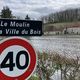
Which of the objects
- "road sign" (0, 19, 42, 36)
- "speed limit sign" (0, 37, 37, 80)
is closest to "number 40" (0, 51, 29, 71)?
"speed limit sign" (0, 37, 37, 80)

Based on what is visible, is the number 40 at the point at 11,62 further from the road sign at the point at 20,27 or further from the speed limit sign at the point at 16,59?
the road sign at the point at 20,27

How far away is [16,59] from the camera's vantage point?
364 cm

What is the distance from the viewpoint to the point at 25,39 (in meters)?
3.69

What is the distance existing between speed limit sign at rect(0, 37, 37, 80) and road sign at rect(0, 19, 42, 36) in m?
0.06

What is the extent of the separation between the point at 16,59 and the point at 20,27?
321mm

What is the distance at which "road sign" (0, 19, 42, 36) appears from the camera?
353 cm

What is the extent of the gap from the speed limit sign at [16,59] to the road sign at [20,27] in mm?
64

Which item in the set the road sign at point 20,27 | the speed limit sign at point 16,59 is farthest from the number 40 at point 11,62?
the road sign at point 20,27

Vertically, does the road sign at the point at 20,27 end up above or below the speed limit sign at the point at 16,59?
above

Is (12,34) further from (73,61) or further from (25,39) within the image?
(73,61)

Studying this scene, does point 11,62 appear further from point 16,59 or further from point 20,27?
point 20,27

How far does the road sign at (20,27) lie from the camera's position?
3.53m

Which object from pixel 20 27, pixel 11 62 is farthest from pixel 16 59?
pixel 20 27

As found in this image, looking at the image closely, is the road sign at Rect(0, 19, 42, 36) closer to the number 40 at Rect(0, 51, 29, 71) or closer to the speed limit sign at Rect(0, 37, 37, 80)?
the speed limit sign at Rect(0, 37, 37, 80)
